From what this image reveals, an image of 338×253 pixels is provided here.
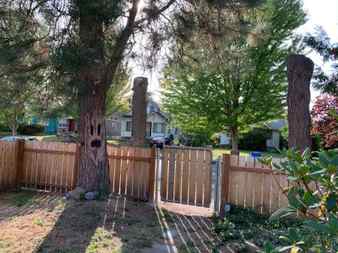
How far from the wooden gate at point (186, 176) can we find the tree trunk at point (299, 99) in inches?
66.0

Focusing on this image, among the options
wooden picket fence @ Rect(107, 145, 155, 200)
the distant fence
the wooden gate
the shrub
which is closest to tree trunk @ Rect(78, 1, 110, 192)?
wooden picket fence @ Rect(107, 145, 155, 200)

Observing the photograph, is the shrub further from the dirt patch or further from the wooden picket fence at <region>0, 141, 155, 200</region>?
the wooden picket fence at <region>0, 141, 155, 200</region>

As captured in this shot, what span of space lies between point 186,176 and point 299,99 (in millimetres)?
2648

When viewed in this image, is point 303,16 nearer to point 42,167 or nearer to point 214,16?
point 214,16

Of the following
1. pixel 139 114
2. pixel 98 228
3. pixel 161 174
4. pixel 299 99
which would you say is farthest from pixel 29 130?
pixel 299 99

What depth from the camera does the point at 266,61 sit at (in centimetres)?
1395

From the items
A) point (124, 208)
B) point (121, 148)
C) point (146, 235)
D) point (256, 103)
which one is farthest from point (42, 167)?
point (256, 103)

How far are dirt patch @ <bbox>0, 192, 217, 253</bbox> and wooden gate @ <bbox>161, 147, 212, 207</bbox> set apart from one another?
1.34 feet

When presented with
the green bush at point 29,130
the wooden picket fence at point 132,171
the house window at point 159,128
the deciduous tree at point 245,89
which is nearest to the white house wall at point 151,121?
the house window at point 159,128

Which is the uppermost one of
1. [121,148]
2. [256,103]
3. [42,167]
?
[256,103]

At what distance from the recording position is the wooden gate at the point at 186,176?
6859 mm

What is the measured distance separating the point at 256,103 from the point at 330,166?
13.6 m

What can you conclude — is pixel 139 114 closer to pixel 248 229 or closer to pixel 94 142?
pixel 94 142

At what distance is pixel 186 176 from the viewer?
276 inches
